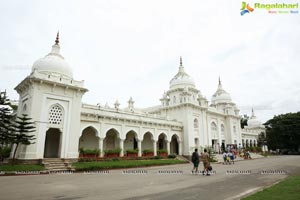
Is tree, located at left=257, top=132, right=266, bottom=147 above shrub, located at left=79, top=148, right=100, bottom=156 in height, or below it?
above

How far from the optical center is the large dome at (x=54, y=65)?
1986cm

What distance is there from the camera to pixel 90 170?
53.7 feet

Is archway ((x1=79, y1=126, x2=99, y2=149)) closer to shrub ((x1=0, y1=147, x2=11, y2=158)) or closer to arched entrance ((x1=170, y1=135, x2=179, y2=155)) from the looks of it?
shrub ((x1=0, y1=147, x2=11, y2=158))

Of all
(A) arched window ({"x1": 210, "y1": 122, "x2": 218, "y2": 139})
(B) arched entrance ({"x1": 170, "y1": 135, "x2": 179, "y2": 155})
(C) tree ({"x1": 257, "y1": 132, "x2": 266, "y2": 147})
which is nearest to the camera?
(B) arched entrance ({"x1": 170, "y1": 135, "x2": 179, "y2": 155})

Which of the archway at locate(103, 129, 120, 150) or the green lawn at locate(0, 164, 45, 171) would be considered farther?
the archway at locate(103, 129, 120, 150)

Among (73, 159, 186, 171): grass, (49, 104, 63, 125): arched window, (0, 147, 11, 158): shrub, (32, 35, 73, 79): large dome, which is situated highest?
(32, 35, 73, 79): large dome

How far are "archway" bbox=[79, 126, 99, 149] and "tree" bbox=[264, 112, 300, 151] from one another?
46095 mm

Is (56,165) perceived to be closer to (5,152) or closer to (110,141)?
(5,152)

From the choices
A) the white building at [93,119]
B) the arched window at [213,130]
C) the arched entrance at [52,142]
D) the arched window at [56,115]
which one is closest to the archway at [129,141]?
the white building at [93,119]

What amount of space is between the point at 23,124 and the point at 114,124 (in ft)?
30.9

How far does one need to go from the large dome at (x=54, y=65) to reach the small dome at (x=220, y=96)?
32699 mm

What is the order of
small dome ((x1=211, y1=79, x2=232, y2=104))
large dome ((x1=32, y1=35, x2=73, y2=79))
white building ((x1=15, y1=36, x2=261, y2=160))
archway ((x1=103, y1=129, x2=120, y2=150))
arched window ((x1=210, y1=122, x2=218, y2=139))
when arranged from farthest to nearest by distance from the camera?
small dome ((x1=211, y1=79, x2=232, y2=104)), arched window ((x1=210, y1=122, x2=218, y2=139)), archway ((x1=103, y1=129, x2=120, y2=150)), large dome ((x1=32, y1=35, x2=73, y2=79)), white building ((x1=15, y1=36, x2=261, y2=160))

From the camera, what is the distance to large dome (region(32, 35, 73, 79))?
1986 cm

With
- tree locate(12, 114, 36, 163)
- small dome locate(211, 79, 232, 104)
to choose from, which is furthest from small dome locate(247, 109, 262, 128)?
tree locate(12, 114, 36, 163)
